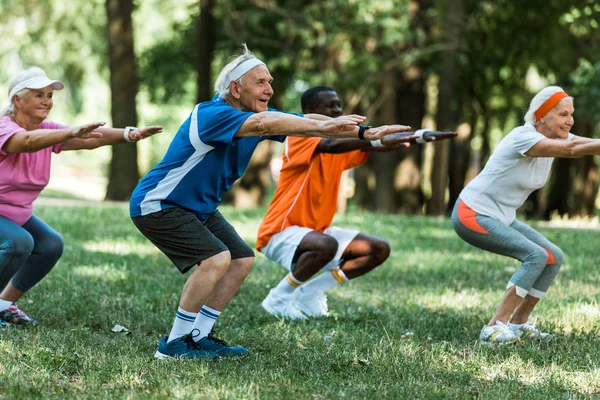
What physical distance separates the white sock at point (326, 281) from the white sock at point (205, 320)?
178cm

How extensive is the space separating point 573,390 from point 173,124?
152 feet

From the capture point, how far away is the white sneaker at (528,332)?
6.57 metres

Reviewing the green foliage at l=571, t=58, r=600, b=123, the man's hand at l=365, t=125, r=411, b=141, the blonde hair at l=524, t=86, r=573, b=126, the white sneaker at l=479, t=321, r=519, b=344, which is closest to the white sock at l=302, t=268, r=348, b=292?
the white sneaker at l=479, t=321, r=519, b=344

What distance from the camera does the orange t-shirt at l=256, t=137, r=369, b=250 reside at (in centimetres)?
745

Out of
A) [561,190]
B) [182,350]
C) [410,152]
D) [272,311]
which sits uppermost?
[182,350]

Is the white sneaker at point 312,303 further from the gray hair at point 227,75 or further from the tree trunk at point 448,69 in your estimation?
the tree trunk at point 448,69

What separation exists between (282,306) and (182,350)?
1.95 m

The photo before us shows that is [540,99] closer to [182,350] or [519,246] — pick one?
[519,246]

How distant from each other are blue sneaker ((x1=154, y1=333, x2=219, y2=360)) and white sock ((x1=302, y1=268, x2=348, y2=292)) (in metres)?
2.04

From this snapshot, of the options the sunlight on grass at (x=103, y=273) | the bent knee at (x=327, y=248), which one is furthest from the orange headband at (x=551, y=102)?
the sunlight on grass at (x=103, y=273)

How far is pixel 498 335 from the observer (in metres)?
6.40

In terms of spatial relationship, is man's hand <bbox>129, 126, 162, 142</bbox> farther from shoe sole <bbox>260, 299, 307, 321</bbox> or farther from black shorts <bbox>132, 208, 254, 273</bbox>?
shoe sole <bbox>260, 299, 307, 321</bbox>

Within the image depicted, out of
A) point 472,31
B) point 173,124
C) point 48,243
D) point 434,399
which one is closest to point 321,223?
point 48,243

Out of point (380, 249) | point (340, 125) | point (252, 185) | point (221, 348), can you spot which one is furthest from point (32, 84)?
point (252, 185)
